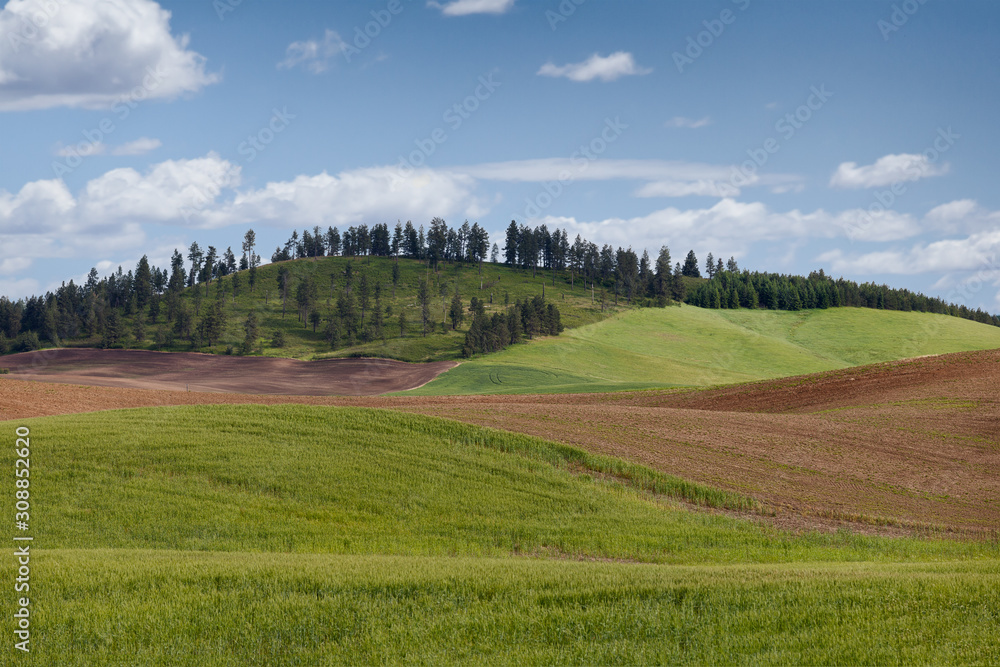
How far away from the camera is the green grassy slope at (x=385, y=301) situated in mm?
117562

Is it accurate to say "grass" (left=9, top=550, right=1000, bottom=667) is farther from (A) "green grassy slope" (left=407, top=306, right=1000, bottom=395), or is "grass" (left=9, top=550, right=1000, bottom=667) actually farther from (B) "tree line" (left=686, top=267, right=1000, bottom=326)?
(B) "tree line" (left=686, top=267, right=1000, bottom=326)

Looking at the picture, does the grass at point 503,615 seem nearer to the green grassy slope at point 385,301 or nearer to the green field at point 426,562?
the green field at point 426,562

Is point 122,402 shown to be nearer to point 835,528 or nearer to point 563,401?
point 563,401

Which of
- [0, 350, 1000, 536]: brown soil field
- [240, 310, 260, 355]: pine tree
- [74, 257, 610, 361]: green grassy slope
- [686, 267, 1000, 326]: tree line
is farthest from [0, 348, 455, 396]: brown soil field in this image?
[686, 267, 1000, 326]: tree line

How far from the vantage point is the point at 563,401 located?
166ft

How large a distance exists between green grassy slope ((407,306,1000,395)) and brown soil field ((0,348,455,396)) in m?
7.74

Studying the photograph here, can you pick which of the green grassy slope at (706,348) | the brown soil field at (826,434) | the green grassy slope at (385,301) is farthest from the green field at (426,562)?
the green grassy slope at (385,301)

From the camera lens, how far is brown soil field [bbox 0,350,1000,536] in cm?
2383

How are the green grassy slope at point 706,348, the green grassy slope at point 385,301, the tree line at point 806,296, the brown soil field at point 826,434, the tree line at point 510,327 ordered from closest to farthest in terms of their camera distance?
the brown soil field at point 826,434 < the green grassy slope at point 706,348 < the tree line at point 510,327 < the green grassy slope at point 385,301 < the tree line at point 806,296

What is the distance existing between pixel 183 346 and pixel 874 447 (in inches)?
4341

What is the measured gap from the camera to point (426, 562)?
14.4 m

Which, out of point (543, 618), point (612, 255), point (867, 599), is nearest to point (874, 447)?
point (867, 599)

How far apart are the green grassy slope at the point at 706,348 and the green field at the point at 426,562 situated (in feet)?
143

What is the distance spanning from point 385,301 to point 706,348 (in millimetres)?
70809
